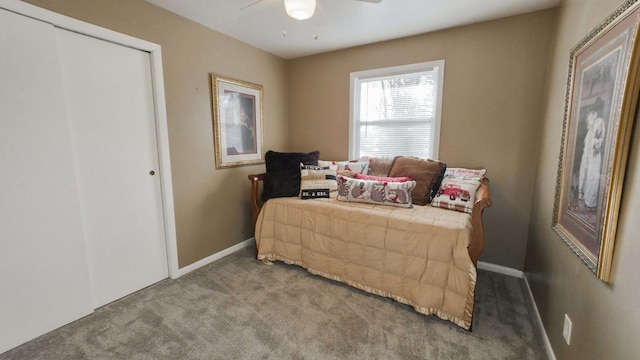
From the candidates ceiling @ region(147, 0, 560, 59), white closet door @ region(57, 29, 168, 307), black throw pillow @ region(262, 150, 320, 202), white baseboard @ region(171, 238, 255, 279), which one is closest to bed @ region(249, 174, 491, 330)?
black throw pillow @ region(262, 150, 320, 202)

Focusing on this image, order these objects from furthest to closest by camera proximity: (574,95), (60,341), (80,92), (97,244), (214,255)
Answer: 1. (214,255)
2. (97,244)
3. (80,92)
4. (60,341)
5. (574,95)

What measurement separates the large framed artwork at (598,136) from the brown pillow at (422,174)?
895 mm

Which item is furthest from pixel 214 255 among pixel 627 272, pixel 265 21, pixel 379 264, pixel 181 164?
pixel 627 272

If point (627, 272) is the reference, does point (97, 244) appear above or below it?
below

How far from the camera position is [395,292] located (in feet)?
6.72

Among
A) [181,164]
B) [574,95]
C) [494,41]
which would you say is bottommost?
[181,164]

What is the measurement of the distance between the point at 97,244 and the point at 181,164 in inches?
33.9

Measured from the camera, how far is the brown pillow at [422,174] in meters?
2.36

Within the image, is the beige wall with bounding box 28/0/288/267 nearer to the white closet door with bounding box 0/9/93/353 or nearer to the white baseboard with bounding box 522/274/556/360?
the white closet door with bounding box 0/9/93/353

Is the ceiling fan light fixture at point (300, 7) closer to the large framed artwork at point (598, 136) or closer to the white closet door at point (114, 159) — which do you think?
the white closet door at point (114, 159)

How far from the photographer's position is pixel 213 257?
9.20 ft

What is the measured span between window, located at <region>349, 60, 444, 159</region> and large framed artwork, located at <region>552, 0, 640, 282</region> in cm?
124

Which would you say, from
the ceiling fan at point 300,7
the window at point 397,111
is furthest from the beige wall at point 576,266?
the ceiling fan at point 300,7

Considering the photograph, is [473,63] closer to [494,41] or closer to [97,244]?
[494,41]
